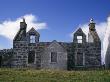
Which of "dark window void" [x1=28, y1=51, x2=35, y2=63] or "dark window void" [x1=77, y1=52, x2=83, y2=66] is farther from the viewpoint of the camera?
"dark window void" [x1=28, y1=51, x2=35, y2=63]

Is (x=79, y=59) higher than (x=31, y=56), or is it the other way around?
(x=31, y=56)

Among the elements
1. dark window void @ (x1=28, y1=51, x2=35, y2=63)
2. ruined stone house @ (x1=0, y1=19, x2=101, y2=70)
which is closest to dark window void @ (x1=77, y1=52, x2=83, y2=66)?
ruined stone house @ (x1=0, y1=19, x2=101, y2=70)

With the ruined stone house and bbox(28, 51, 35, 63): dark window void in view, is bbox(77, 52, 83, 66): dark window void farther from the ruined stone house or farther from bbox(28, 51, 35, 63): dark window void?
bbox(28, 51, 35, 63): dark window void

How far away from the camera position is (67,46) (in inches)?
2121

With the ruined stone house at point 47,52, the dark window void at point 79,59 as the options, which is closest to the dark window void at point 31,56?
the ruined stone house at point 47,52

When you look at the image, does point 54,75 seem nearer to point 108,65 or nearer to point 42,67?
point 42,67

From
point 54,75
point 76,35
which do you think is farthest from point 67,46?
point 54,75

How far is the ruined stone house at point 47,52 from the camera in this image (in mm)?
52562

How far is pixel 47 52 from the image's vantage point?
2071 inches

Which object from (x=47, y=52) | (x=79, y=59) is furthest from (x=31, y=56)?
(x=79, y=59)

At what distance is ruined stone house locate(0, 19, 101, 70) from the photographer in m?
52.6

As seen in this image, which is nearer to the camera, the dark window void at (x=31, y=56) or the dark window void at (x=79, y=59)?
the dark window void at (x=79, y=59)

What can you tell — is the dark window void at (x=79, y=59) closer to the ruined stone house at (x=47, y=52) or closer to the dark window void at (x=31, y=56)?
the ruined stone house at (x=47, y=52)

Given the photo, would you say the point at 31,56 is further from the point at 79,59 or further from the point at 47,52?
the point at 79,59
